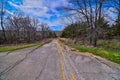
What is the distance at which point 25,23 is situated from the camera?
82688 millimetres

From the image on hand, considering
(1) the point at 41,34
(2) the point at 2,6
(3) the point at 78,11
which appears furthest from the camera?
(1) the point at 41,34

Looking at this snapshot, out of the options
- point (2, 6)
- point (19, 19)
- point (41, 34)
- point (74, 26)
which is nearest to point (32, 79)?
point (2, 6)

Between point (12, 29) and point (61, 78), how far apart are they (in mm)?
72877

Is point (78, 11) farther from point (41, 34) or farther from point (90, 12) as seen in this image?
point (41, 34)

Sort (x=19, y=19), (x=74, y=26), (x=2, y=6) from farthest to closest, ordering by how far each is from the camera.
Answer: (x=19, y=19), (x=74, y=26), (x=2, y=6)

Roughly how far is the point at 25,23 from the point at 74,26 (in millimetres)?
27517

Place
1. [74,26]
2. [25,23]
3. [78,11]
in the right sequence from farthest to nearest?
1. [25,23]
2. [74,26]
3. [78,11]

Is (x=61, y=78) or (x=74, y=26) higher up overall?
(x=74, y=26)

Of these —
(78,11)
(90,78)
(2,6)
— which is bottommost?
(90,78)

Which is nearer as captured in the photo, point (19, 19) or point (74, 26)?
point (74, 26)

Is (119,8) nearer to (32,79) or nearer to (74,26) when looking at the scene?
(32,79)

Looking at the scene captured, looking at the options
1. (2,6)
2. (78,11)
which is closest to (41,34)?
(2,6)

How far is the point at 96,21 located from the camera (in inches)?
1276

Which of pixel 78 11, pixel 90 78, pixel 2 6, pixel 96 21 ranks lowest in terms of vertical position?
pixel 90 78
